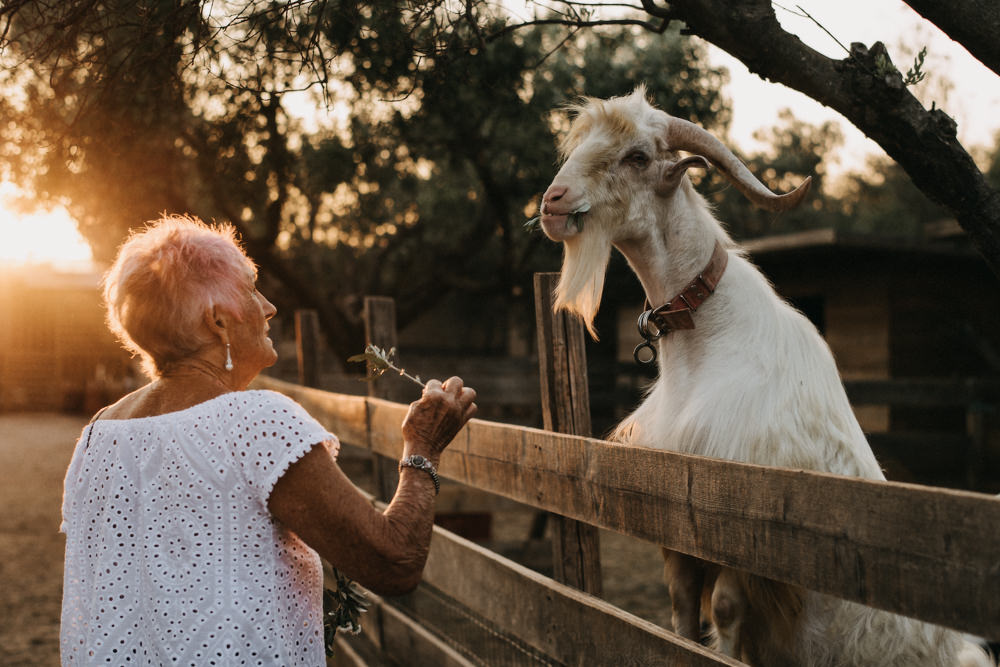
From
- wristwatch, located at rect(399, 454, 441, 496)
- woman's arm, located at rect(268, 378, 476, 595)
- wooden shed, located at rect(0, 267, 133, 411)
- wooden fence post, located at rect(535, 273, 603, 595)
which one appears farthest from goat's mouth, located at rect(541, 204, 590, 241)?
wooden shed, located at rect(0, 267, 133, 411)

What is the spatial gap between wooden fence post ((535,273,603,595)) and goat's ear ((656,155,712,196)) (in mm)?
471

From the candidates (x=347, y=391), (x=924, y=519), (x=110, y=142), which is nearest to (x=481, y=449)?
(x=924, y=519)

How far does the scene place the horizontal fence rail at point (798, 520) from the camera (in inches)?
47.0

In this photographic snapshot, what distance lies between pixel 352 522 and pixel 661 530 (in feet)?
2.24

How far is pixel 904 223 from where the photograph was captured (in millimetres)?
26656

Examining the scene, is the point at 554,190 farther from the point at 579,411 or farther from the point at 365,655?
the point at 365,655

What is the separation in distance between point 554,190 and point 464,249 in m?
8.45

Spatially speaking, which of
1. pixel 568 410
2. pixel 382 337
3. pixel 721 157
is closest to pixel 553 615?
pixel 568 410

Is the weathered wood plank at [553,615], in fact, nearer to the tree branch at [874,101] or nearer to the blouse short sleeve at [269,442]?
the blouse short sleeve at [269,442]

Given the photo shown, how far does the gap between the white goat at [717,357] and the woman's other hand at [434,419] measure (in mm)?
717

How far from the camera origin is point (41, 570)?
741cm

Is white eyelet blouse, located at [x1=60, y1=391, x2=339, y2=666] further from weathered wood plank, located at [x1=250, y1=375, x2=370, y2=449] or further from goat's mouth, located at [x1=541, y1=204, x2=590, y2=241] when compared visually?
weathered wood plank, located at [x1=250, y1=375, x2=370, y2=449]

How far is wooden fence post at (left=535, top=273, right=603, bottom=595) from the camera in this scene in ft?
8.07

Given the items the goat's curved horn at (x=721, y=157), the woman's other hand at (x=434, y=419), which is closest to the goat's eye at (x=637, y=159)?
the goat's curved horn at (x=721, y=157)
